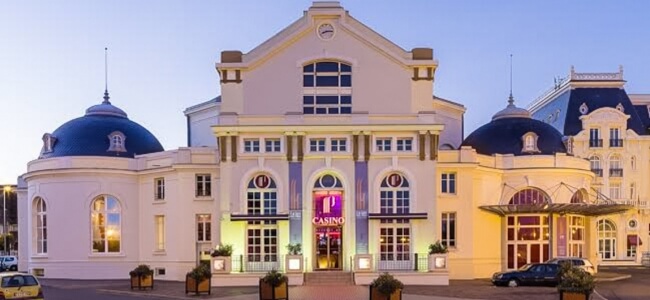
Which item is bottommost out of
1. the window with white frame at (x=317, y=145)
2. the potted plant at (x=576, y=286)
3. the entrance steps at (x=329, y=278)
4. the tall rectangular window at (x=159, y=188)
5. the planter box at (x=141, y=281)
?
the entrance steps at (x=329, y=278)

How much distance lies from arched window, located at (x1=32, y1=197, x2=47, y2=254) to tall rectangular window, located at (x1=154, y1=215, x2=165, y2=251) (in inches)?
279

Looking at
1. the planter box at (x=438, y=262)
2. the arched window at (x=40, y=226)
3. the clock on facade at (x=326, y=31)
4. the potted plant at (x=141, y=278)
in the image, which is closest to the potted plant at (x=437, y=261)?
the planter box at (x=438, y=262)

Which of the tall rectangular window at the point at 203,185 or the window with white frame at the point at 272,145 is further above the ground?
the window with white frame at the point at 272,145

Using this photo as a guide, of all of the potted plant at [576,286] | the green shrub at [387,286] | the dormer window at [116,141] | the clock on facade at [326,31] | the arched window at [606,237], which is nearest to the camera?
the potted plant at [576,286]

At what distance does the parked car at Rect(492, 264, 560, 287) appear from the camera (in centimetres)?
3550

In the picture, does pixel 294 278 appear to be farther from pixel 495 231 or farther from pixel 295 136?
pixel 495 231

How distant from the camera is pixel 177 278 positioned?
41.8 metres

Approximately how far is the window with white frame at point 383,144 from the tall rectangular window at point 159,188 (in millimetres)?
13556

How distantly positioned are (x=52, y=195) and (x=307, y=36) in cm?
1834

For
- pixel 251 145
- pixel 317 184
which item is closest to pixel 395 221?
pixel 317 184

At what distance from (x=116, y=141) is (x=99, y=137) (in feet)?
3.49

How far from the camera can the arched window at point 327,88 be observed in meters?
40.4

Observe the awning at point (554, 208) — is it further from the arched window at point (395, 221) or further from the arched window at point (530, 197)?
the arched window at point (395, 221)

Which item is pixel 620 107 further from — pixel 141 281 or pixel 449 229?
pixel 141 281
